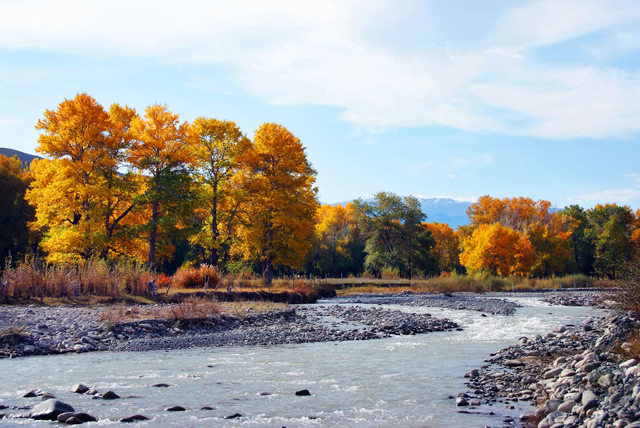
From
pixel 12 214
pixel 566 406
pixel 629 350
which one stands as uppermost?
pixel 12 214

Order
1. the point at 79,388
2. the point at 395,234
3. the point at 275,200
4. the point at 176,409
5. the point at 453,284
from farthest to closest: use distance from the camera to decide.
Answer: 1. the point at 395,234
2. the point at 453,284
3. the point at 275,200
4. the point at 79,388
5. the point at 176,409

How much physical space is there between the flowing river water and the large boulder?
159 millimetres

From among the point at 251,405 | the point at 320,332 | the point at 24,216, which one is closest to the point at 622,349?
the point at 251,405

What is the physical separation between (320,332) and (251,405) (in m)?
9.29

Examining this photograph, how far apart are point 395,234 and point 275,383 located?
204ft

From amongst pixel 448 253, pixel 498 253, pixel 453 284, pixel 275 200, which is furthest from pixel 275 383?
pixel 448 253

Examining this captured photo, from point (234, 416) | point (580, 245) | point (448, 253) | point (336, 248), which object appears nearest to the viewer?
point (234, 416)

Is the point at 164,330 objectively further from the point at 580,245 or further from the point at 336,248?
the point at 580,245

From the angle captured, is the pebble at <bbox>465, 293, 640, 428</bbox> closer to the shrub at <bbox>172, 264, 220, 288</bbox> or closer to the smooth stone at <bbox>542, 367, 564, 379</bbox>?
the smooth stone at <bbox>542, 367, 564, 379</bbox>

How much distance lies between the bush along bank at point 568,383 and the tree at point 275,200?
82.0 feet

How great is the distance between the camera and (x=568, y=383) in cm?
829

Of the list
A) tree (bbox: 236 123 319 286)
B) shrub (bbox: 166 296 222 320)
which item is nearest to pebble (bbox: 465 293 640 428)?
shrub (bbox: 166 296 222 320)

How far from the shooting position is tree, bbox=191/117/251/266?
120 ft

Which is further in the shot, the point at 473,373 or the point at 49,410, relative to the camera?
the point at 473,373
